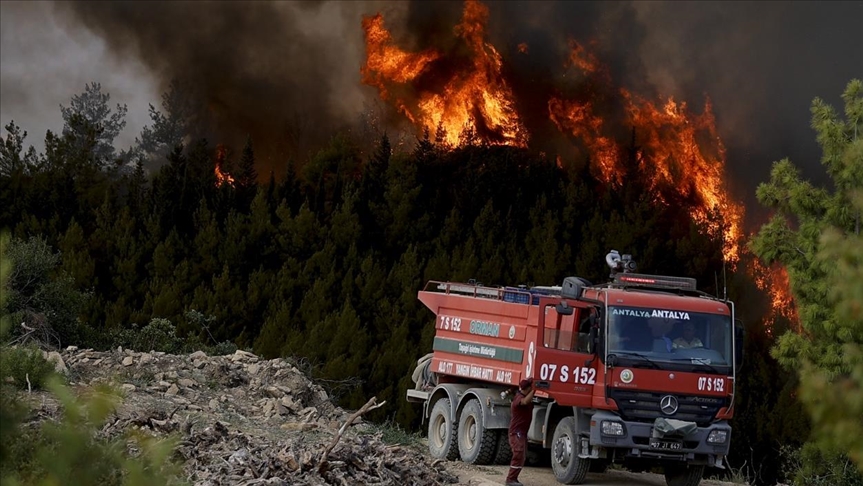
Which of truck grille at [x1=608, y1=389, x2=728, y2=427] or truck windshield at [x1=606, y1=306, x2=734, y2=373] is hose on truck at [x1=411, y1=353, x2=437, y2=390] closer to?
truck grille at [x1=608, y1=389, x2=728, y2=427]

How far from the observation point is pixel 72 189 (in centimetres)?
4591

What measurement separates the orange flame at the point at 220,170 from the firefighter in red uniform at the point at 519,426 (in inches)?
1395

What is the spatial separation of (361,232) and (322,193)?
676 cm

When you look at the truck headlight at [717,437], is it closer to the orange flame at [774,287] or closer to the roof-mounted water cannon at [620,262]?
the roof-mounted water cannon at [620,262]

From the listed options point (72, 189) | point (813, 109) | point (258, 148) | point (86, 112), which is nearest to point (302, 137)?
point (258, 148)

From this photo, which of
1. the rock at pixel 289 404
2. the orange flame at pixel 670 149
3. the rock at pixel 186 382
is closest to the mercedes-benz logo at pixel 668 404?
the rock at pixel 289 404

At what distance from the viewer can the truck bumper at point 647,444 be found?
14.8 metres

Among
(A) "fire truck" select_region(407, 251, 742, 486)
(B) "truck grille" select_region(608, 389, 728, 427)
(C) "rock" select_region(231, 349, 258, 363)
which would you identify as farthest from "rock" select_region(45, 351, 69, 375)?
(B) "truck grille" select_region(608, 389, 728, 427)

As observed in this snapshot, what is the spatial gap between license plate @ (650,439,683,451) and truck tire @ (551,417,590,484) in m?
0.99

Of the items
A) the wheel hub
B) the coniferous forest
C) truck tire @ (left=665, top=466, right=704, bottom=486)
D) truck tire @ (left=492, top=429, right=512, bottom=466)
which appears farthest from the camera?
the coniferous forest

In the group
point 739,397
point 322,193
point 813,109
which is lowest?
point 739,397

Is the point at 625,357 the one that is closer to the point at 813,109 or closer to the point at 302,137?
the point at 813,109

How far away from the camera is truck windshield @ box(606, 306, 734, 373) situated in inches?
590

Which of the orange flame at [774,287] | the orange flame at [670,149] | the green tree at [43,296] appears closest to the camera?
the green tree at [43,296]
